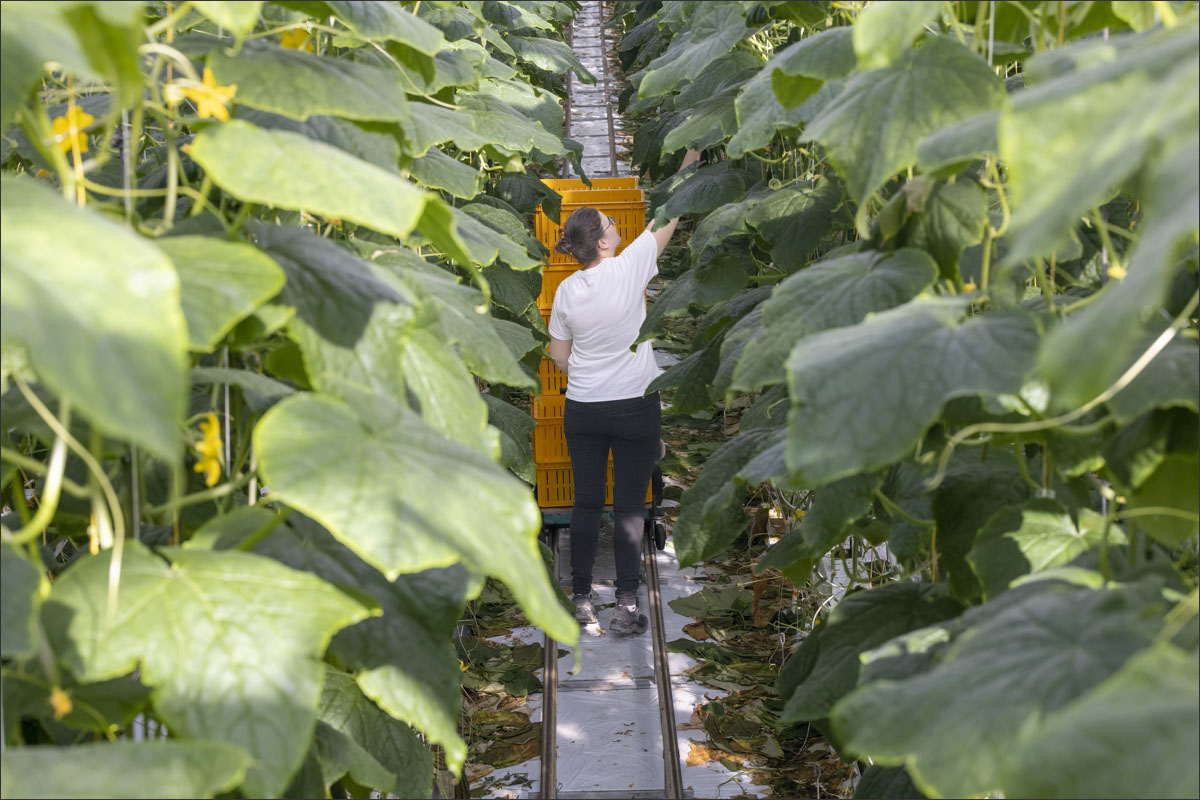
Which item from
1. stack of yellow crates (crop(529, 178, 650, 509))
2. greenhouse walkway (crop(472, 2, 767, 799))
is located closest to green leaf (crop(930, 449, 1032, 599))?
greenhouse walkway (crop(472, 2, 767, 799))

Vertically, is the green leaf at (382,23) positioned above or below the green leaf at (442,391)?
above

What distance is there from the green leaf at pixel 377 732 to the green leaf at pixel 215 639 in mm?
655

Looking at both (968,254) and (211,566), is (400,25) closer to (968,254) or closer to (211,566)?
(211,566)

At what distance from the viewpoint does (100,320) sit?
0.75 metres

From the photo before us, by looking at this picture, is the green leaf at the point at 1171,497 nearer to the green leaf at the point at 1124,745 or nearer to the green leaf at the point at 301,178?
A: the green leaf at the point at 1124,745

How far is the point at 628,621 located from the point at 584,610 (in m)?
0.19

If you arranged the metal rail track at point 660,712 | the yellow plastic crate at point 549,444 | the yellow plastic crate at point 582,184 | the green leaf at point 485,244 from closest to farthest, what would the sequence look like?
the green leaf at point 485,244 → the metal rail track at point 660,712 → the yellow plastic crate at point 549,444 → the yellow plastic crate at point 582,184

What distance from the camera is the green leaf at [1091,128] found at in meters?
0.72

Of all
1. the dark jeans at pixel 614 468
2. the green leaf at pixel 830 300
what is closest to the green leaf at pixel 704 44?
the dark jeans at pixel 614 468

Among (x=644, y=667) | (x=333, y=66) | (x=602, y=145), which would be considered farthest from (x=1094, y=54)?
(x=602, y=145)

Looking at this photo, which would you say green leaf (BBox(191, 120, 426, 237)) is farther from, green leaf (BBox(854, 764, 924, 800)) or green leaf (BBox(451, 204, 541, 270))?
green leaf (BBox(854, 764, 924, 800))

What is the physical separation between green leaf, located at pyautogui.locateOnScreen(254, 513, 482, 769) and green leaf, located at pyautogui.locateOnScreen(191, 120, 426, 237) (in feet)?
1.28

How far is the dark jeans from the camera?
188 inches

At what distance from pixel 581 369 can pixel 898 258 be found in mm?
3207
